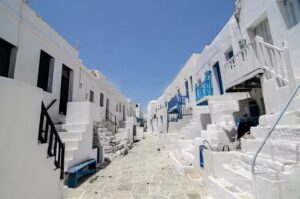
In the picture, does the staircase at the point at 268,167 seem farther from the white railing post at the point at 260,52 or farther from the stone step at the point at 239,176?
the white railing post at the point at 260,52

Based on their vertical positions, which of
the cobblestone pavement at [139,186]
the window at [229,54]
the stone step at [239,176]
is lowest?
the cobblestone pavement at [139,186]

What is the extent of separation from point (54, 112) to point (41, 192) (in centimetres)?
513

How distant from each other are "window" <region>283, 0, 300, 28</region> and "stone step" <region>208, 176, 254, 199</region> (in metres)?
4.95

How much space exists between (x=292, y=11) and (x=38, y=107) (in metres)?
7.26

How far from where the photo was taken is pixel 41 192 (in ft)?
10.7

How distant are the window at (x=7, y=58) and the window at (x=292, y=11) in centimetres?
888

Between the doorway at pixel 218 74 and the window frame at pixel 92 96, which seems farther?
the window frame at pixel 92 96

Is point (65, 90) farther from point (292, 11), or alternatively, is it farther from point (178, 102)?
point (292, 11)

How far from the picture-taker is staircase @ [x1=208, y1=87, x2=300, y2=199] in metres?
2.36

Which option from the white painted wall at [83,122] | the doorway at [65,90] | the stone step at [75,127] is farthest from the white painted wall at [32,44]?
the stone step at [75,127]

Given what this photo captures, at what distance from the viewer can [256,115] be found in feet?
23.5

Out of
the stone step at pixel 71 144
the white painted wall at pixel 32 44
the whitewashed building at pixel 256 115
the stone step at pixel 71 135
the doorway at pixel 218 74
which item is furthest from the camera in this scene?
the doorway at pixel 218 74

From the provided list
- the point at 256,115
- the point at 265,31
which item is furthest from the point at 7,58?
the point at 256,115

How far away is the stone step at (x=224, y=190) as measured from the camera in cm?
313
